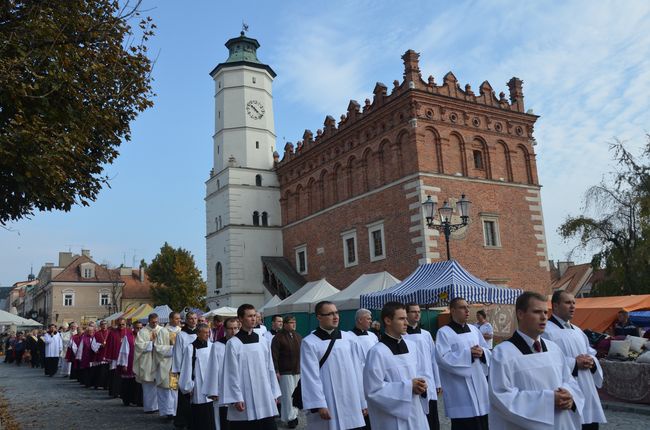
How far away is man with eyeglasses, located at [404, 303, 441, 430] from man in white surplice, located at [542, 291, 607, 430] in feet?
5.19

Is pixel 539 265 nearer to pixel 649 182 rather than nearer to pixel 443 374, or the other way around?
pixel 649 182

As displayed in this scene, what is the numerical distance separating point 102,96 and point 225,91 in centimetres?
3062

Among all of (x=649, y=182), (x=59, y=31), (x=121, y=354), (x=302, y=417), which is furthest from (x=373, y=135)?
(x=59, y=31)

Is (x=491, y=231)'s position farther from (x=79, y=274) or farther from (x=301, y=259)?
(x=79, y=274)

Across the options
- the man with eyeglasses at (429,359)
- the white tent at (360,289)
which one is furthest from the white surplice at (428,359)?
the white tent at (360,289)

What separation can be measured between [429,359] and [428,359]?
3.7 inches

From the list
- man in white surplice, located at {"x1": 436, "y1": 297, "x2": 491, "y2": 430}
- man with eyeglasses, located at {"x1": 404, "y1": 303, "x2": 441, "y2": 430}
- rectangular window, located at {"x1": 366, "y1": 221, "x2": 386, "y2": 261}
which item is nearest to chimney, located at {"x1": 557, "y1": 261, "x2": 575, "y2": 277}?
rectangular window, located at {"x1": 366, "y1": 221, "x2": 386, "y2": 261}

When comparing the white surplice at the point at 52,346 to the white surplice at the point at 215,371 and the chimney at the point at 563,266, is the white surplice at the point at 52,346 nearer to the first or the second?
the white surplice at the point at 215,371

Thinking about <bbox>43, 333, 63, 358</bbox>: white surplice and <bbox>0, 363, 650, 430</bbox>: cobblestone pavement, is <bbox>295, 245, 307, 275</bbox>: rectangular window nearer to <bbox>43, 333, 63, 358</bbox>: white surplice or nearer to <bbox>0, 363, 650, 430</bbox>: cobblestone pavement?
<bbox>43, 333, 63, 358</bbox>: white surplice

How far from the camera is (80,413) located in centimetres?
1334

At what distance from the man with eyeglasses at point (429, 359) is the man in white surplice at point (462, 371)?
16 cm

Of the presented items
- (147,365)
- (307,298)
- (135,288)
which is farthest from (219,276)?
(135,288)

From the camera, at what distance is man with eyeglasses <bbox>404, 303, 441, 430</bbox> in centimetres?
725

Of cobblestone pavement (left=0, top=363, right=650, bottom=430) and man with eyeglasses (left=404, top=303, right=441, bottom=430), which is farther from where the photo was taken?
cobblestone pavement (left=0, top=363, right=650, bottom=430)
